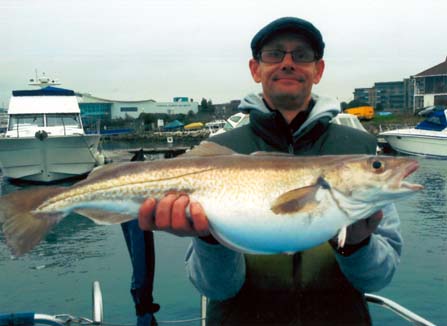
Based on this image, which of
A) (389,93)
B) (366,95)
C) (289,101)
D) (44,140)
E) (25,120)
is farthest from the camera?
(366,95)

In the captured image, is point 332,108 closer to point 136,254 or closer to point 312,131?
point 312,131

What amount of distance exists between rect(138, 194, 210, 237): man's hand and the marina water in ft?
17.5

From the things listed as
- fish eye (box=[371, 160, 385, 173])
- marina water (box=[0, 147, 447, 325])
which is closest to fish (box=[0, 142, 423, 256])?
fish eye (box=[371, 160, 385, 173])

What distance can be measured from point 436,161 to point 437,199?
670 inches

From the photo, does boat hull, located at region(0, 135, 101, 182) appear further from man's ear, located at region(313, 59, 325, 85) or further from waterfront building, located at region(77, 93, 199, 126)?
waterfront building, located at region(77, 93, 199, 126)

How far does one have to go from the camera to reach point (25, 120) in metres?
28.6

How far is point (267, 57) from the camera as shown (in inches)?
134

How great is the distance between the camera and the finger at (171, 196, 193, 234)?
2723mm

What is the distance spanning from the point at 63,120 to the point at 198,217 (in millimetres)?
28426

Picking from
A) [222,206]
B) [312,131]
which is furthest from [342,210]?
[312,131]

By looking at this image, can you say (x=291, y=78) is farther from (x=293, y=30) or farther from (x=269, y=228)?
(x=269, y=228)

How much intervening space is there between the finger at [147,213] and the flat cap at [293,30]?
4.64 feet

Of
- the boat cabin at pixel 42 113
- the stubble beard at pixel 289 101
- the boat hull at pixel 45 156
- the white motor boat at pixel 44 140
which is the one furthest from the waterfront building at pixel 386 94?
the stubble beard at pixel 289 101

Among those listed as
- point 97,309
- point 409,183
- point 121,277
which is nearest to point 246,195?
point 409,183
